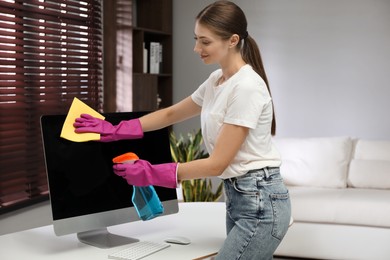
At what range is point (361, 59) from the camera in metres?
5.44

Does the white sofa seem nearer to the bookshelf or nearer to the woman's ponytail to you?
the bookshelf

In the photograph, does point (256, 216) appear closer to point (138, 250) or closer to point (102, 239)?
point (138, 250)

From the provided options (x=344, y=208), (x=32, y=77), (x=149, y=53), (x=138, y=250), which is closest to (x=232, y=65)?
(x=138, y=250)

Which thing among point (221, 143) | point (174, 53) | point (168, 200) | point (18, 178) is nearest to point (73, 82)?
point (18, 178)

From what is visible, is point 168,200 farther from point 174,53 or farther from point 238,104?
point 174,53

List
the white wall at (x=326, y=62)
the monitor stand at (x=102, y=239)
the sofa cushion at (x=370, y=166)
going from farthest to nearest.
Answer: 1. the white wall at (x=326, y=62)
2. the sofa cushion at (x=370, y=166)
3. the monitor stand at (x=102, y=239)

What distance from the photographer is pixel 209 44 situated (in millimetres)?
1906

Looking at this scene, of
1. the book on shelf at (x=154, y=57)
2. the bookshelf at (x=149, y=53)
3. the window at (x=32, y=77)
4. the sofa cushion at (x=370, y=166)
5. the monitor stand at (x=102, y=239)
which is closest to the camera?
the monitor stand at (x=102, y=239)

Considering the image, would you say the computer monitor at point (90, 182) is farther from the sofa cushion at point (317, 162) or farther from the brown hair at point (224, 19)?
the sofa cushion at point (317, 162)

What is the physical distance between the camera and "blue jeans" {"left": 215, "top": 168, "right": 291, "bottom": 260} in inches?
73.4

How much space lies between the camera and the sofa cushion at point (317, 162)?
15.5ft

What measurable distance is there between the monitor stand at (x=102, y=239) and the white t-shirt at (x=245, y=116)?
0.47 meters

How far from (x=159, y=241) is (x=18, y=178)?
72.0 inches

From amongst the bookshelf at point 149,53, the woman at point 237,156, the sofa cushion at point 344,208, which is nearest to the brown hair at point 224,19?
the woman at point 237,156
